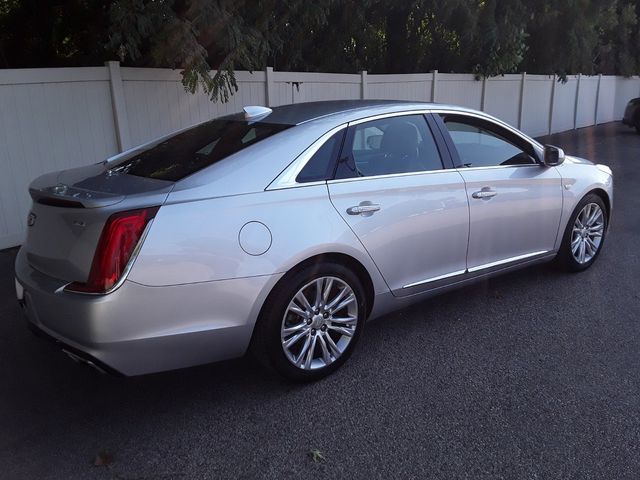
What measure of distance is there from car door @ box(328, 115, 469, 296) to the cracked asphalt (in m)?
0.55

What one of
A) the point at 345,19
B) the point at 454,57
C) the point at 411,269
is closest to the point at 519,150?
the point at 411,269

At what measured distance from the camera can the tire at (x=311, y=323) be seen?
3.23 metres

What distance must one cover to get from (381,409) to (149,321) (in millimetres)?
1331

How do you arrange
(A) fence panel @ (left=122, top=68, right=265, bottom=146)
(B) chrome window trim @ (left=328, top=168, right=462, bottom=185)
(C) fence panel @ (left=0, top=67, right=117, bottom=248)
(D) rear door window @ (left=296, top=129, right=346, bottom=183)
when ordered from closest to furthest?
(D) rear door window @ (left=296, top=129, right=346, bottom=183)
(B) chrome window trim @ (left=328, top=168, right=462, bottom=185)
(C) fence panel @ (left=0, top=67, right=117, bottom=248)
(A) fence panel @ (left=122, top=68, right=265, bottom=146)

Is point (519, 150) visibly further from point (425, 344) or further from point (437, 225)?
point (425, 344)

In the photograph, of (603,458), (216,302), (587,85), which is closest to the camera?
(603,458)

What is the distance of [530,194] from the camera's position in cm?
466

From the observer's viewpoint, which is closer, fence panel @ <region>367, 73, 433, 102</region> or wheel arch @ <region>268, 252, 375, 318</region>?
wheel arch @ <region>268, 252, 375, 318</region>

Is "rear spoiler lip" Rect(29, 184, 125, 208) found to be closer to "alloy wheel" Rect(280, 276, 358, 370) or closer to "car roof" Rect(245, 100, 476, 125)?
"alloy wheel" Rect(280, 276, 358, 370)

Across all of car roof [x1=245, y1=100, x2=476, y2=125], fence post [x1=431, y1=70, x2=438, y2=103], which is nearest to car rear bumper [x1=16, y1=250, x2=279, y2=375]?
car roof [x1=245, y1=100, x2=476, y2=125]

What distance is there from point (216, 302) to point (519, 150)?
9.78ft

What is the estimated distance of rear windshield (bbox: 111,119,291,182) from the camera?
11.0ft

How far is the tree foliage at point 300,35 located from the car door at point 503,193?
3377 mm

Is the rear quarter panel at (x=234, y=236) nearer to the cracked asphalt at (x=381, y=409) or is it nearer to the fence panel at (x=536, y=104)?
the cracked asphalt at (x=381, y=409)
